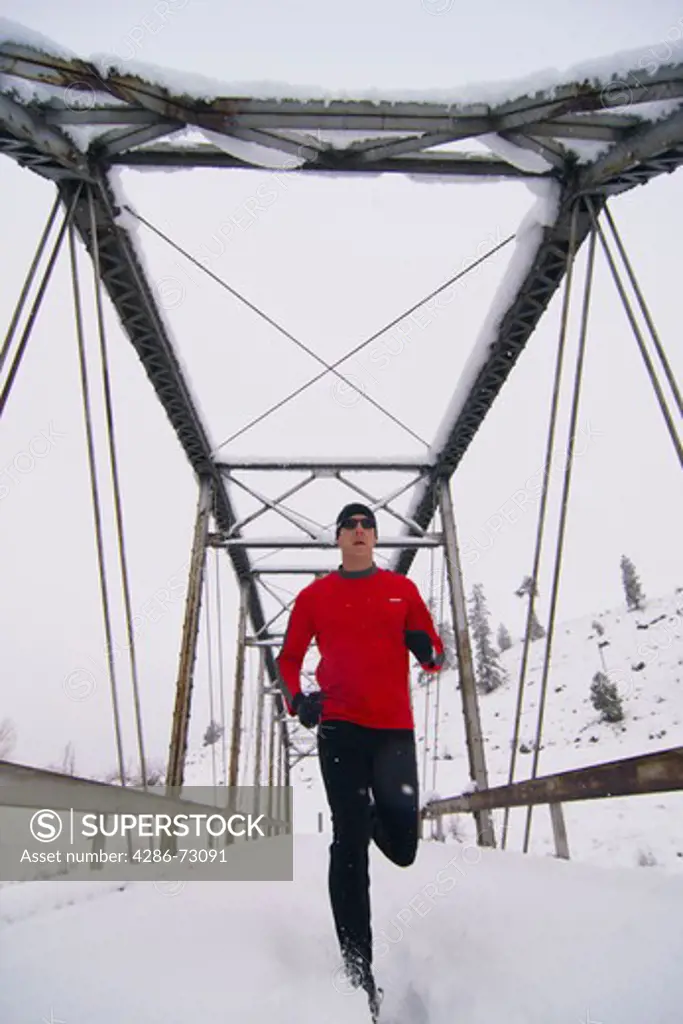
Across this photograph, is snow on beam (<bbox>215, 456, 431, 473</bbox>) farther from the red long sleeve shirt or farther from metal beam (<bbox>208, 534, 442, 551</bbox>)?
the red long sleeve shirt

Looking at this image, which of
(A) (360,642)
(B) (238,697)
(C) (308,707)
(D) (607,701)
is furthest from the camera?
(D) (607,701)

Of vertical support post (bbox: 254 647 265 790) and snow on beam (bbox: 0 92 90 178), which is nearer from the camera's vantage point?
snow on beam (bbox: 0 92 90 178)

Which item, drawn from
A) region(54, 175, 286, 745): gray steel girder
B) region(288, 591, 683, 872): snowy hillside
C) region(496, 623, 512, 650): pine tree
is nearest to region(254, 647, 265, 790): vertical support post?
region(288, 591, 683, 872): snowy hillside

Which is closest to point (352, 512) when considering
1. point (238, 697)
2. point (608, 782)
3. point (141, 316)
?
point (608, 782)

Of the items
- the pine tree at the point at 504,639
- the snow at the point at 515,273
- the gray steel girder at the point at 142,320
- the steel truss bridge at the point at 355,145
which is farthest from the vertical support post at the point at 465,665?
the pine tree at the point at 504,639

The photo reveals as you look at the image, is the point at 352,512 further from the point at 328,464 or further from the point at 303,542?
the point at 303,542

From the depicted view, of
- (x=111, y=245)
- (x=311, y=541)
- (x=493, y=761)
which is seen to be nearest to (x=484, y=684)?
(x=493, y=761)

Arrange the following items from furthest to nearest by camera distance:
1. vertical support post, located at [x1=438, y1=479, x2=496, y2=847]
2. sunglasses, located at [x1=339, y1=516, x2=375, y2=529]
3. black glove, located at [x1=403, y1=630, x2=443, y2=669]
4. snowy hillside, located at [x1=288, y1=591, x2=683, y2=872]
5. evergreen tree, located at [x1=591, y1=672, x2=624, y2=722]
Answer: evergreen tree, located at [x1=591, y1=672, x2=624, y2=722], snowy hillside, located at [x1=288, y1=591, x2=683, y2=872], vertical support post, located at [x1=438, y1=479, x2=496, y2=847], sunglasses, located at [x1=339, y1=516, x2=375, y2=529], black glove, located at [x1=403, y1=630, x2=443, y2=669]

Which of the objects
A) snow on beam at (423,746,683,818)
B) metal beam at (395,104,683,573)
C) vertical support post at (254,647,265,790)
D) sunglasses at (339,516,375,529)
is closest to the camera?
snow on beam at (423,746,683,818)

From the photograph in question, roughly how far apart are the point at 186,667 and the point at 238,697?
4261 millimetres

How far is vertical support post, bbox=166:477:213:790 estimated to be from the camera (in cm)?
717

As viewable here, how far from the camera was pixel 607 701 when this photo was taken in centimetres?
4781

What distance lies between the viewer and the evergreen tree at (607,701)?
47125 mm

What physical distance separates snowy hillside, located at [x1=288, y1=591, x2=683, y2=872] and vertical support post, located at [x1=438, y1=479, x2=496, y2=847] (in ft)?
21.4
